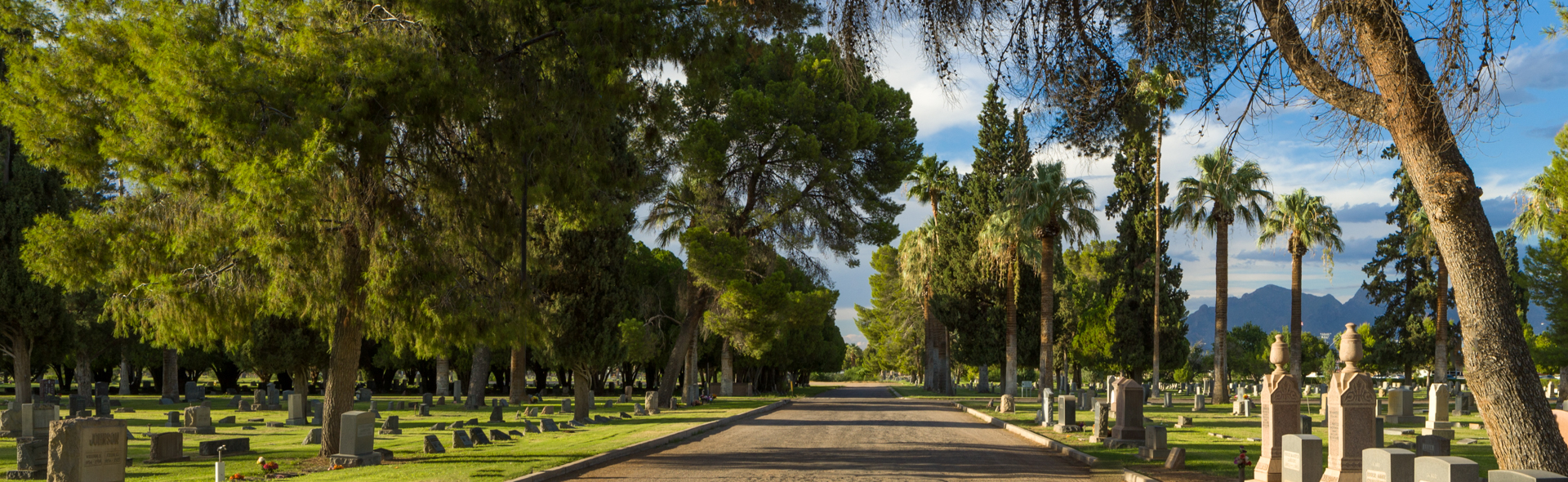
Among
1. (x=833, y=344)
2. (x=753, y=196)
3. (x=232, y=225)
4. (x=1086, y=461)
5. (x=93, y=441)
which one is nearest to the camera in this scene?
(x=93, y=441)

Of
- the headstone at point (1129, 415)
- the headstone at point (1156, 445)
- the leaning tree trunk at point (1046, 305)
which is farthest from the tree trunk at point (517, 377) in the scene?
the headstone at point (1156, 445)

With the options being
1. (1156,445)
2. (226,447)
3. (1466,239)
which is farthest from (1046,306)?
(1466,239)

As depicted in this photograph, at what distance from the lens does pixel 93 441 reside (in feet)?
34.4

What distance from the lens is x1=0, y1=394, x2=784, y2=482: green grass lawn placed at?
1216 centimetres

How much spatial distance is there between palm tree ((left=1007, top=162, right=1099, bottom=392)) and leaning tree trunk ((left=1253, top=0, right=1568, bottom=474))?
2794 centimetres

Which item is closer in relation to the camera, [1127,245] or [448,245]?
[448,245]

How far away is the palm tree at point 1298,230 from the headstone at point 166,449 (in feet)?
121

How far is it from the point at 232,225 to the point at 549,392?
137 ft

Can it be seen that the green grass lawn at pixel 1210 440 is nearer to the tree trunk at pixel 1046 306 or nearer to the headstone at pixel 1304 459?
the headstone at pixel 1304 459

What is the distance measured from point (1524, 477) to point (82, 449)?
13576mm

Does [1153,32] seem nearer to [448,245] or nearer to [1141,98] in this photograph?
[1141,98]

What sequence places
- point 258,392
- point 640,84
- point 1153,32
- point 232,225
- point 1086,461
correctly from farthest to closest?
1. point 258,392
2. point 640,84
3. point 1086,461
4. point 232,225
5. point 1153,32

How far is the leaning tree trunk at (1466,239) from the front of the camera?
7.30 metres

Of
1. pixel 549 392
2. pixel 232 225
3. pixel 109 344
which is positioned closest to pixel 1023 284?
pixel 549 392
